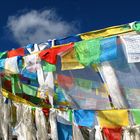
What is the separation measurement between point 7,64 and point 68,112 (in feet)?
4.72

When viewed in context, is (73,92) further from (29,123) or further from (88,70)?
(29,123)

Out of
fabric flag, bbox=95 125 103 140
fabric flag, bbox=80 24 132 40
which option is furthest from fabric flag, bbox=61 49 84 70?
fabric flag, bbox=95 125 103 140

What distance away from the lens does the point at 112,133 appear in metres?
5.58

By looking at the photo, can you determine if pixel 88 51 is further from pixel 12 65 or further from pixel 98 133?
pixel 12 65

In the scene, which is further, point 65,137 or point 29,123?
point 29,123

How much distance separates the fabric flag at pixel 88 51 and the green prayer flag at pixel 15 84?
1502 millimetres

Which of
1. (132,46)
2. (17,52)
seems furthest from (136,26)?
(17,52)

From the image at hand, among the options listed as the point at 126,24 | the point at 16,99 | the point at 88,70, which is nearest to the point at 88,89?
the point at 88,70

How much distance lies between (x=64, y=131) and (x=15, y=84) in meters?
1.27

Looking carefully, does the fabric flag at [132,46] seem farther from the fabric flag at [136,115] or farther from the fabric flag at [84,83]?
the fabric flag at [84,83]

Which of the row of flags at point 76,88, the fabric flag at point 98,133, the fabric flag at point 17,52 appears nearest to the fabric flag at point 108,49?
the row of flags at point 76,88

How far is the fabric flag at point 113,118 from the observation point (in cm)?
543

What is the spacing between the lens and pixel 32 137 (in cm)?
661

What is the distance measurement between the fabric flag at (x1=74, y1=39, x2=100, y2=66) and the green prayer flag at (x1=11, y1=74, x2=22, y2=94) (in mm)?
1502
